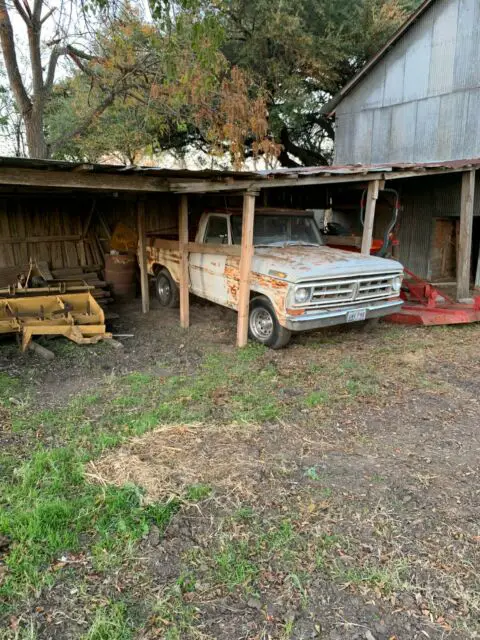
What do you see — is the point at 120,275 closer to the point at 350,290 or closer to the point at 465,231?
the point at 350,290

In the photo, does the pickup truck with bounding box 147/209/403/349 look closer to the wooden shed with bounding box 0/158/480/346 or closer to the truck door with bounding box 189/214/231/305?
the truck door with bounding box 189/214/231/305

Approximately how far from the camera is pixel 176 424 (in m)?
4.36

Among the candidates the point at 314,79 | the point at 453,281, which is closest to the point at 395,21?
the point at 314,79

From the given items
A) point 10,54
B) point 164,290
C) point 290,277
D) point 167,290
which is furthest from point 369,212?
point 10,54

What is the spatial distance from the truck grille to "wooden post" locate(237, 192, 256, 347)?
921mm

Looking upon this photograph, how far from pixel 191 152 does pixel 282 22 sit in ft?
22.6

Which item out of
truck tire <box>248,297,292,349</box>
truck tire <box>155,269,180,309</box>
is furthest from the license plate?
truck tire <box>155,269,180,309</box>

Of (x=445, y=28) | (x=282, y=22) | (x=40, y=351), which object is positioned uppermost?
(x=282, y=22)

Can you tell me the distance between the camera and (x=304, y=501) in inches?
127

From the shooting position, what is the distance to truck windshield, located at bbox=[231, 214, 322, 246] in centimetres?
759

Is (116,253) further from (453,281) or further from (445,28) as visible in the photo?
(445,28)

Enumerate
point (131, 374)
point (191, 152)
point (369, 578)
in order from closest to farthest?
point (369, 578), point (131, 374), point (191, 152)

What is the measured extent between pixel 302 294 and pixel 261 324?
1.06 m

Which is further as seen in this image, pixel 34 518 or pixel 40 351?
pixel 40 351
